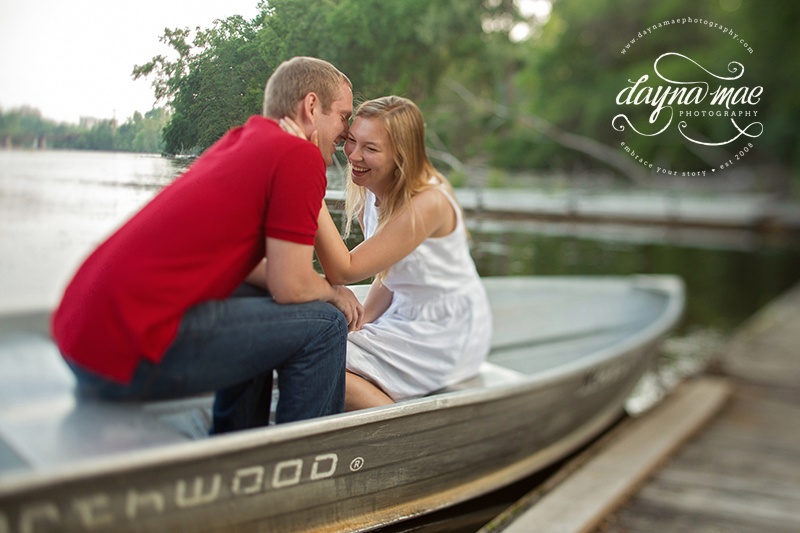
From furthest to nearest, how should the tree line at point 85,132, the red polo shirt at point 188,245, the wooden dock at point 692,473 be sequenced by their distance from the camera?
the wooden dock at point 692,473 → the tree line at point 85,132 → the red polo shirt at point 188,245

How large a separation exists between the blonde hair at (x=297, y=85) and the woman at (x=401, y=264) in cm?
18

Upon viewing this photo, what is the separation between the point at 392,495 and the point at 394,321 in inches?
20.4

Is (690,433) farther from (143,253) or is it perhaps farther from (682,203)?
(682,203)

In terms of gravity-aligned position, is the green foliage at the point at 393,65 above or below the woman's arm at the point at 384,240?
above

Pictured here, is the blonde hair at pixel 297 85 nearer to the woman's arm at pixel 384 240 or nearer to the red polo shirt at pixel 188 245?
the red polo shirt at pixel 188 245

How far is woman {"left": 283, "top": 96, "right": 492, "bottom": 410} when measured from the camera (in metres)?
2.10

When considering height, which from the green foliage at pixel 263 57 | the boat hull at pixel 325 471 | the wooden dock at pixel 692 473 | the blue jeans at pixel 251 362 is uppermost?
the green foliage at pixel 263 57

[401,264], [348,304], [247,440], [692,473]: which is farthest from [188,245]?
[692,473]

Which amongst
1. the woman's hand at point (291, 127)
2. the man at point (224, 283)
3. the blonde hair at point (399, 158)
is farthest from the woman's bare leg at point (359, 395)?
the woman's hand at point (291, 127)

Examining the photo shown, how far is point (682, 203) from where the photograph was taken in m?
15.7

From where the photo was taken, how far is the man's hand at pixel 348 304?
1.99 meters

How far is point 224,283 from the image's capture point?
171 cm

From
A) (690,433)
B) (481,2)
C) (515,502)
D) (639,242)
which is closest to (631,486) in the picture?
(515,502)

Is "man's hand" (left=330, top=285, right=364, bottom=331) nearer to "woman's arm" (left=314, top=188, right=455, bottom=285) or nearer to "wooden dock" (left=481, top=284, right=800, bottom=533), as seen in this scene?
"woman's arm" (left=314, top=188, right=455, bottom=285)
